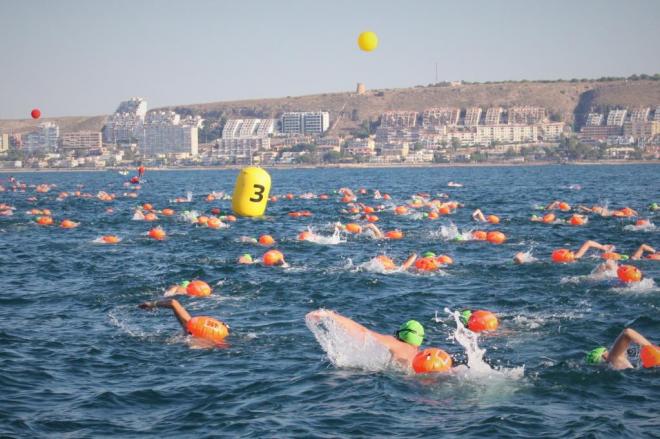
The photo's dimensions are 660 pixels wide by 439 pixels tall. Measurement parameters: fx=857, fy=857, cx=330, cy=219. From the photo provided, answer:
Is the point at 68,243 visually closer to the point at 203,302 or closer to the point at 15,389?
the point at 203,302

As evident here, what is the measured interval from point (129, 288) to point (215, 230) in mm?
15144

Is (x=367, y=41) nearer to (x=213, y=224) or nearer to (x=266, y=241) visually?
(x=266, y=241)

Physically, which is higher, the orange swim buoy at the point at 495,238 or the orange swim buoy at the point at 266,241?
the orange swim buoy at the point at 495,238

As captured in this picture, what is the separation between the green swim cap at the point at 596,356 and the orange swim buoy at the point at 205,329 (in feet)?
20.6

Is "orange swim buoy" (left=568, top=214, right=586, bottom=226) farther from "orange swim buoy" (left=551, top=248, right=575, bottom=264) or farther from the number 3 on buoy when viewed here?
the number 3 on buoy

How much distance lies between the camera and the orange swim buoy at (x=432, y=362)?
41.5 feet

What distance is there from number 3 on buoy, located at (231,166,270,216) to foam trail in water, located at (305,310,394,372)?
634 cm

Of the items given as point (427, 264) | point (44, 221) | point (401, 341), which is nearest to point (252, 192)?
point (427, 264)

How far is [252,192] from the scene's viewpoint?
19812 mm

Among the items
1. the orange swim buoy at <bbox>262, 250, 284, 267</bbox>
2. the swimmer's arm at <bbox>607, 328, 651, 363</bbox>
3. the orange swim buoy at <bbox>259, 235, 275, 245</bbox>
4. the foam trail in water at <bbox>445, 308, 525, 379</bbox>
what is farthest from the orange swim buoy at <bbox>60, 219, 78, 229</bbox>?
the swimmer's arm at <bbox>607, 328, 651, 363</bbox>

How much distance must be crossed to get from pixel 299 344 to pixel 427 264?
8320 millimetres


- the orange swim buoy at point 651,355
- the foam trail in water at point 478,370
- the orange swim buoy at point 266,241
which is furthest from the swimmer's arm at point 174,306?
A: the orange swim buoy at point 266,241

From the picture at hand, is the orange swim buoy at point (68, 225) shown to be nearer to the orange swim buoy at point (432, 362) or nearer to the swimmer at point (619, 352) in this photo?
the orange swim buoy at point (432, 362)

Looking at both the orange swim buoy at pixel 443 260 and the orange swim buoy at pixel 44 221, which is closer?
the orange swim buoy at pixel 443 260
